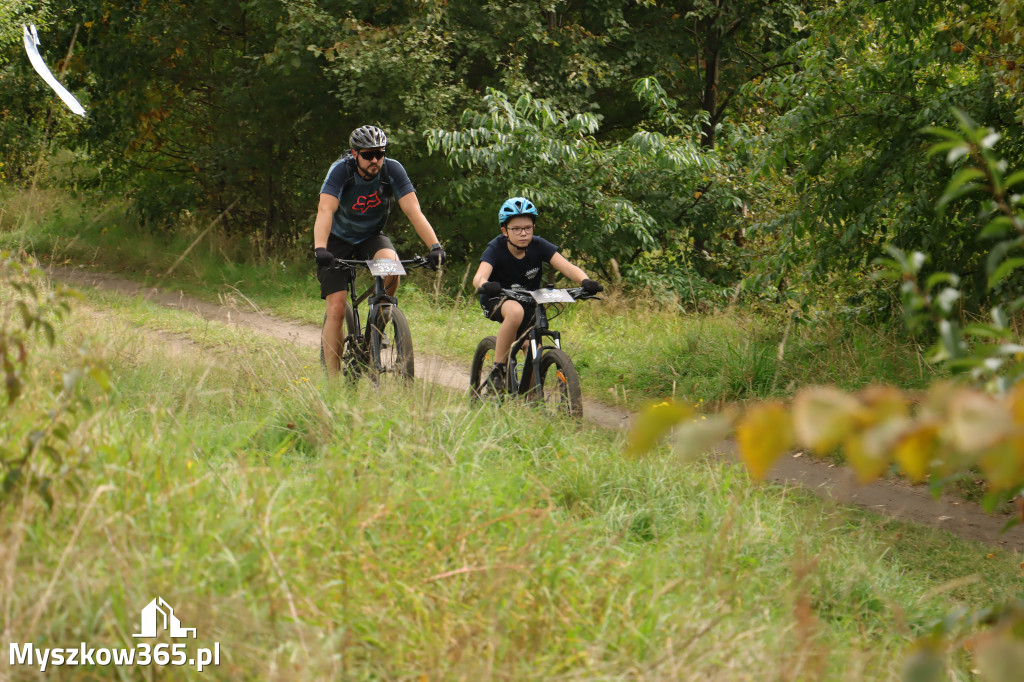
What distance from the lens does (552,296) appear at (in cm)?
594

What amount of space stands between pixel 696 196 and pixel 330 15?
20.0 feet

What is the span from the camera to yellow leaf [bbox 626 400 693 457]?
45.1 inches

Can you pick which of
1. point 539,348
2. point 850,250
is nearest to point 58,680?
point 539,348

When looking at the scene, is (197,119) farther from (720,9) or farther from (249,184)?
(720,9)

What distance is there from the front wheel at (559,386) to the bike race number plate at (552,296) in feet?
1.10

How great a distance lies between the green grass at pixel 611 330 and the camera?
25.7 feet

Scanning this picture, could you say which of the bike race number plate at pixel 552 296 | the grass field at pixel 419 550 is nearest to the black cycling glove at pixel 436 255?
the bike race number plate at pixel 552 296

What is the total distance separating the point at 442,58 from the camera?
13.5 metres

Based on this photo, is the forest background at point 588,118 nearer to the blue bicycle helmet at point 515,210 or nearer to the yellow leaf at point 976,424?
the blue bicycle helmet at point 515,210

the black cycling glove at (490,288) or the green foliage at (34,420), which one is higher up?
the black cycling glove at (490,288)

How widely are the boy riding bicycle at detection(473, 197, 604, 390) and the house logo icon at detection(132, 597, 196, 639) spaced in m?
3.85

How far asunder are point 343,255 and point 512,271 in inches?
50.2

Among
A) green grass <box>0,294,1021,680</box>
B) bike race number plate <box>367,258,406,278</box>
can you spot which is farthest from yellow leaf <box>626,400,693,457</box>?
bike race number plate <box>367,258,406,278</box>

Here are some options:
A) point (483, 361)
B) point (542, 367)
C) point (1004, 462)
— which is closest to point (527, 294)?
point (542, 367)
